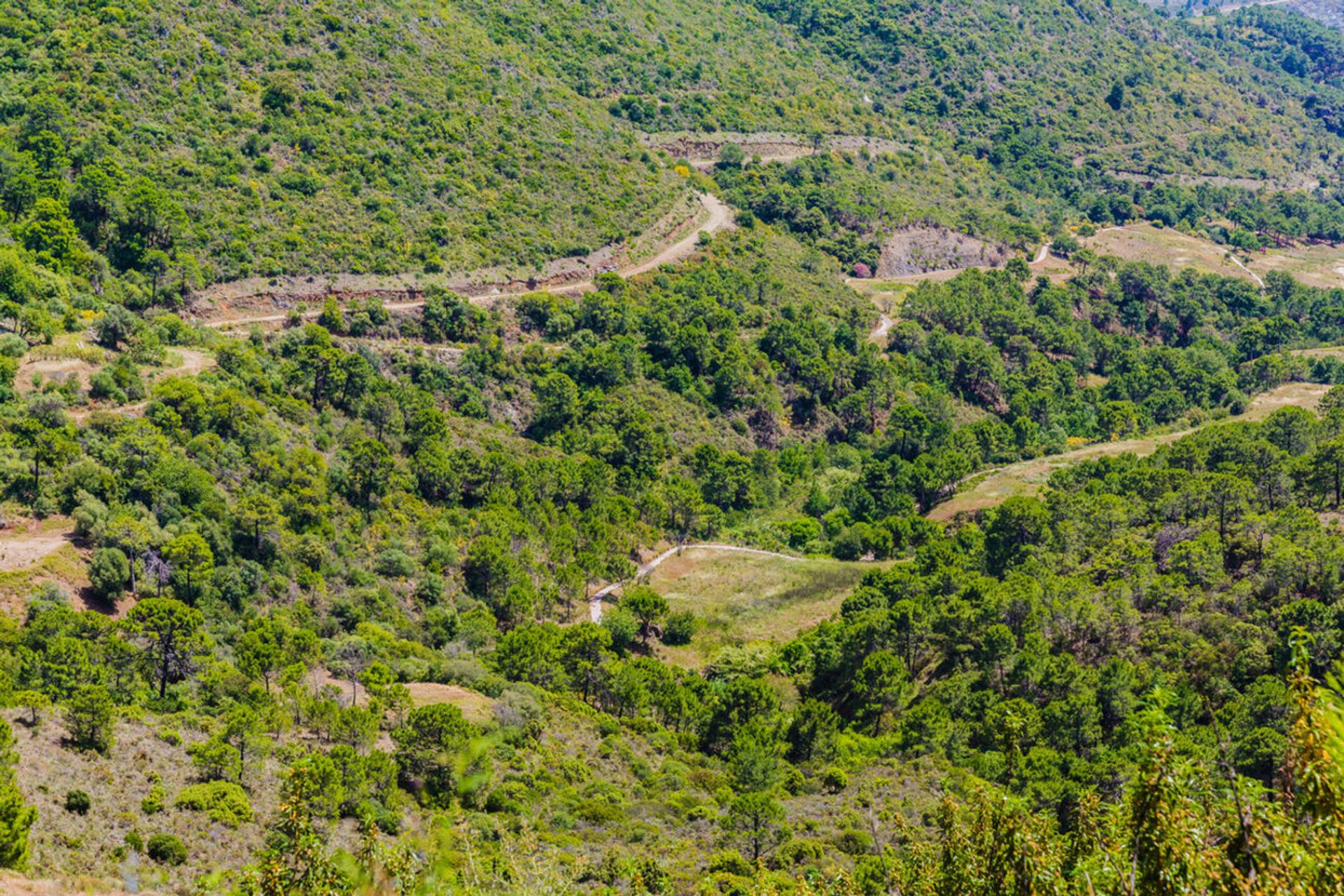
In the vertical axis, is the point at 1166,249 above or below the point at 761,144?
above

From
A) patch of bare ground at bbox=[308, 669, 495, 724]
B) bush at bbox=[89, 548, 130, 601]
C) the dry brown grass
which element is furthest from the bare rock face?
the dry brown grass

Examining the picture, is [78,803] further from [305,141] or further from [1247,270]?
[1247,270]

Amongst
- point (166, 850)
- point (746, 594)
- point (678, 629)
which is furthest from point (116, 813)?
point (746, 594)

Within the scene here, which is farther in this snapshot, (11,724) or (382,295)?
(382,295)

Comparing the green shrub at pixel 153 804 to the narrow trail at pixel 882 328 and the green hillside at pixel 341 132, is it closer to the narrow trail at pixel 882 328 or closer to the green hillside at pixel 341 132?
the green hillside at pixel 341 132

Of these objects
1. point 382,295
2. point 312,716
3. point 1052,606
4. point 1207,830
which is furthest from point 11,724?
point 382,295

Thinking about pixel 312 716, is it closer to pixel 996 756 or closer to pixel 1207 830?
pixel 996 756

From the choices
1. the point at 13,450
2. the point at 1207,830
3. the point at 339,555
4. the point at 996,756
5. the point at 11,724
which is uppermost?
the point at 1207,830
